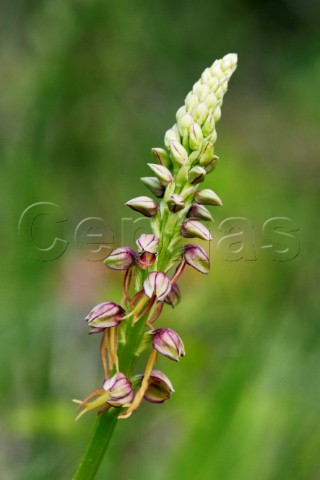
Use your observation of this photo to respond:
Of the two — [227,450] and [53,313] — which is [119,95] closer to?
[53,313]

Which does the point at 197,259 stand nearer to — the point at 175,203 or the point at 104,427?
the point at 175,203

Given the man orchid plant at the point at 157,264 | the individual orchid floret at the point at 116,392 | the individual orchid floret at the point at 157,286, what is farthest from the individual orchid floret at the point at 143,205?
the individual orchid floret at the point at 116,392

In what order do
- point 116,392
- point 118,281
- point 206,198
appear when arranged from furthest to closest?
point 118,281 < point 206,198 < point 116,392

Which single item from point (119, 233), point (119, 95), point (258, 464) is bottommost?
point (258, 464)

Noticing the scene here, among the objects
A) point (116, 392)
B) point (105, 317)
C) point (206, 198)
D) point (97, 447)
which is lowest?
point (97, 447)

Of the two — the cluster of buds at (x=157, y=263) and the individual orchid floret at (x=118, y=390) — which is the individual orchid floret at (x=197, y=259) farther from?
the individual orchid floret at (x=118, y=390)

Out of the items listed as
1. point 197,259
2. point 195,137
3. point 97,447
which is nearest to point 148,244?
point 197,259

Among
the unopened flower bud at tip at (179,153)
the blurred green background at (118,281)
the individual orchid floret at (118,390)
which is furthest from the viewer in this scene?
the blurred green background at (118,281)

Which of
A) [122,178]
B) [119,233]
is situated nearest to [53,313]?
[119,233]
